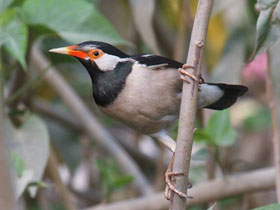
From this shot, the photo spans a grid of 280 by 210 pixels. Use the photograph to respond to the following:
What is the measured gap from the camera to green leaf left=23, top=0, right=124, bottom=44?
2238 millimetres

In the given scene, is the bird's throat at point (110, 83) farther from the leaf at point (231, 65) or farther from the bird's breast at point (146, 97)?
the leaf at point (231, 65)

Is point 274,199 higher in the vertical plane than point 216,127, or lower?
lower

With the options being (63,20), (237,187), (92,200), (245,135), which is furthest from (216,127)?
(245,135)

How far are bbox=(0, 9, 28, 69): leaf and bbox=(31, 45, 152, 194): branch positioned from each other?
0.74m

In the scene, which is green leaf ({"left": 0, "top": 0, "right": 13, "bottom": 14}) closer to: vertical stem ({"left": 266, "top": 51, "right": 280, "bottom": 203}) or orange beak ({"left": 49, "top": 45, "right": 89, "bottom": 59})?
orange beak ({"left": 49, "top": 45, "right": 89, "bottom": 59})

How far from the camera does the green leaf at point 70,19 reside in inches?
88.1

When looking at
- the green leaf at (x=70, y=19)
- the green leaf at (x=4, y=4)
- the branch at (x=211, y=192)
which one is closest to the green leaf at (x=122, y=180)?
the branch at (x=211, y=192)

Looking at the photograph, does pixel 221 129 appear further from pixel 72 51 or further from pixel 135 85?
pixel 72 51

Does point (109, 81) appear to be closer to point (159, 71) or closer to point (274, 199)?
point (159, 71)

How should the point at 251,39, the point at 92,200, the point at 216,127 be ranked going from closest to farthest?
the point at 216,127 < the point at 251,39 < the point at 92,200

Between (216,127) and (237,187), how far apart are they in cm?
36

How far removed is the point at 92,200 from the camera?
124 inches

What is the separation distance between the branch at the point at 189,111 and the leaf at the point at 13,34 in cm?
71

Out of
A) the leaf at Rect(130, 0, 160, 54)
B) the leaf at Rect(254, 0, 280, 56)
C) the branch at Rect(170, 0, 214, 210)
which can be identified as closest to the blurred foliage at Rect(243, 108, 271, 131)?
the leaf at Rect(130, 0, 160, 54)
